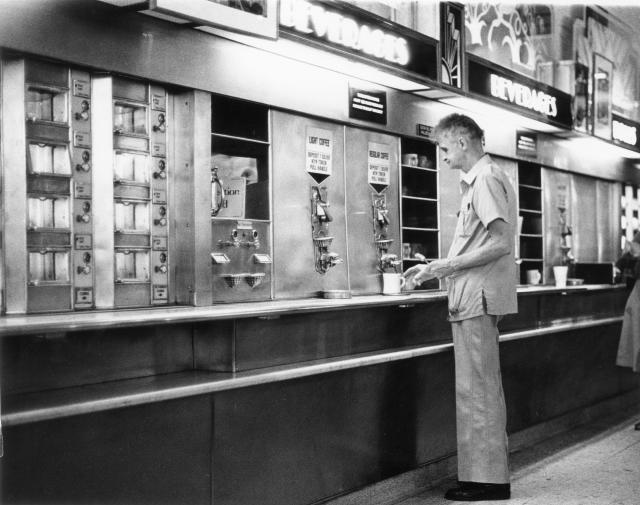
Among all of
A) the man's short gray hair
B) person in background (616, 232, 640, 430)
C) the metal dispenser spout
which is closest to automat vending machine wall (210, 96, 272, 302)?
the metal dispenser spout

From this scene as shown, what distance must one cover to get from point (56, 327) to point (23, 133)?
1.09m

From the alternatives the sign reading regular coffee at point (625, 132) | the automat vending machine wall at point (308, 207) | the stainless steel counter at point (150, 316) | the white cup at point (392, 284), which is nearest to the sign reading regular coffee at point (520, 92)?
the automat vending machine wall at point (308, 207)

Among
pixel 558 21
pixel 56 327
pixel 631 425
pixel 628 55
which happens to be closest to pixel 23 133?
pixel 56 327

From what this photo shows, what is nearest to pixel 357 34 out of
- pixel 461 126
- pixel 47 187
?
pixel 461 126

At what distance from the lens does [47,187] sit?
3682 millimetres

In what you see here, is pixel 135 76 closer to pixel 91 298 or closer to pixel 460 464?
pixel 91 298

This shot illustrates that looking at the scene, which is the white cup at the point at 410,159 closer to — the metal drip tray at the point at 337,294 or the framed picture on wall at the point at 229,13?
the metal drip tray at the point at 337,294

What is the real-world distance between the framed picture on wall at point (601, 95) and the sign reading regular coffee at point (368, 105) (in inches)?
126

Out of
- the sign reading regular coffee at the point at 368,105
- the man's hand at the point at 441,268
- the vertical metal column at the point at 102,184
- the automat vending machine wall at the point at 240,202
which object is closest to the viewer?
the vertical metal column at the point at 102,184

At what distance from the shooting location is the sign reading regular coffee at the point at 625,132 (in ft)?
28.3

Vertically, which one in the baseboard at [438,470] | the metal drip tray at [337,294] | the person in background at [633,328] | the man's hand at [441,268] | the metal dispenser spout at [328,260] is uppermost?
the metal dispenser spout at [328,260]

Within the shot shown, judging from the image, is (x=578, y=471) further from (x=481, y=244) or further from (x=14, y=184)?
(x=14, y=184)

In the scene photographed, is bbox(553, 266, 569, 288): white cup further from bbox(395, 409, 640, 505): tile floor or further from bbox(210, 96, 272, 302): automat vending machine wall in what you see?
bbox(210, 96, 272, 302): automat vending machine wall

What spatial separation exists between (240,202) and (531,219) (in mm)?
4384
